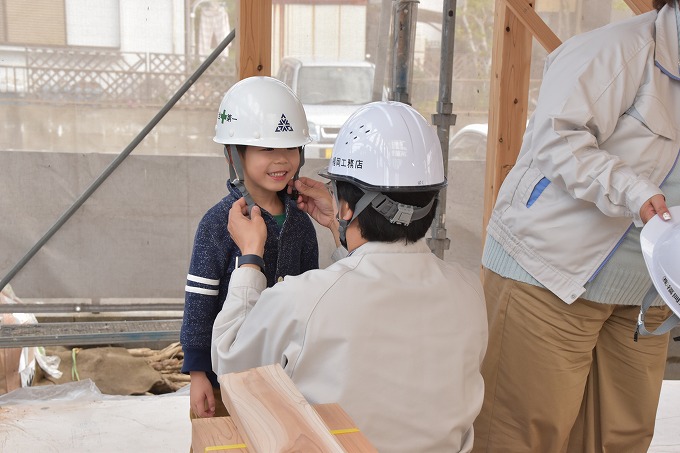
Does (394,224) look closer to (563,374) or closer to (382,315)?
(382,315)

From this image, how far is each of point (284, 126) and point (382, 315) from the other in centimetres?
85

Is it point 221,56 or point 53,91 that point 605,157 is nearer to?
point 221,56

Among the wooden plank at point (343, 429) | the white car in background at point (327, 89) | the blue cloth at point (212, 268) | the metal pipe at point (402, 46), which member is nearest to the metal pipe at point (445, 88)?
the metal pipe at point (402, 46)

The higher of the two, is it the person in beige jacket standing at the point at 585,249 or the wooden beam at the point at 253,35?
the wooden beam at the point at 253,35

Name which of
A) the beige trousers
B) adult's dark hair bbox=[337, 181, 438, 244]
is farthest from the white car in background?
adult's dark hair bbox=[337, 181, 438, 244]

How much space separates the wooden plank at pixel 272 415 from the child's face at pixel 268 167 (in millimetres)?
864

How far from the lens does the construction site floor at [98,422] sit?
3.25 meters

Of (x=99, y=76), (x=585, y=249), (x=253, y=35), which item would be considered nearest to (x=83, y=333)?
(x=99, y=76)

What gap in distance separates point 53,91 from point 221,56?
33.6 inches

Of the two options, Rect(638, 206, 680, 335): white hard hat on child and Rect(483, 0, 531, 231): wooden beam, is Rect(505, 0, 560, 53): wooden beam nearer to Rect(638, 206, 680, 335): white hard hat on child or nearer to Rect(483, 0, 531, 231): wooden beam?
Rect(483, 0, 531, 231): wooden beam

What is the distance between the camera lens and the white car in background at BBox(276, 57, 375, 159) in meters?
4.07

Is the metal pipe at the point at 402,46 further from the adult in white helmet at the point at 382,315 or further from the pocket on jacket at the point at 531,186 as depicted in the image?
the adult in white helmet at the point at 382,315

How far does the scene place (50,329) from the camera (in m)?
3.64

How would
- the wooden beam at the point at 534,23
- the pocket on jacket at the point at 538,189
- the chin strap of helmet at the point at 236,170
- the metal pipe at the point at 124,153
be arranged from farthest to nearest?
the metal pipe at the point at 124,153
the wooden beam at the point at 534,23
the pocket on jacket at the point at 538,189
the chin strap of helmet at the point at 236,170
